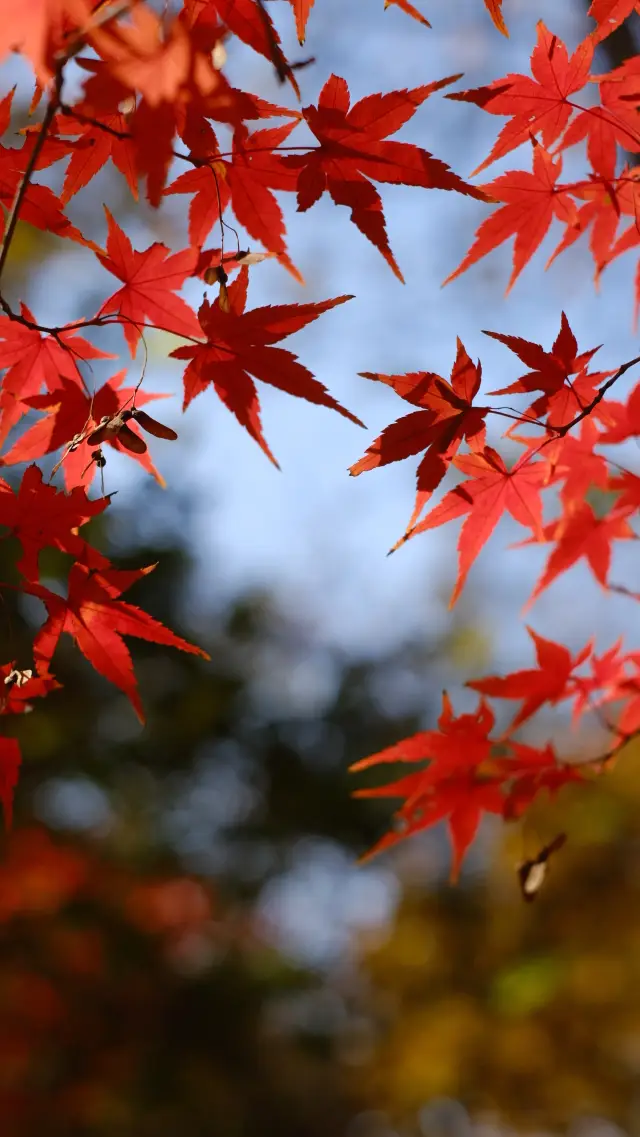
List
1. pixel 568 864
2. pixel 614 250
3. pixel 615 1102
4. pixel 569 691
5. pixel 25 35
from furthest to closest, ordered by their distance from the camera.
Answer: pixel 568 864 < pixel 615 1102 < pixel 569 691 < pixel 614 250 < pixel 25 35

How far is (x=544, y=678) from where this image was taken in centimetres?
126

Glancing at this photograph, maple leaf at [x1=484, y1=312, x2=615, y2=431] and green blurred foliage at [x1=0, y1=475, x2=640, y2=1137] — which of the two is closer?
maple leaf at [x1=484, y1=312, x2=615, y2=431]

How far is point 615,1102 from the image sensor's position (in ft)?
13.1

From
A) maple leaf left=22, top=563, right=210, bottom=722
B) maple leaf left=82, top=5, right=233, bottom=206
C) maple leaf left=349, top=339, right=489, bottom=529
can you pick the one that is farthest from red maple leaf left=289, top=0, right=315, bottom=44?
maple leaf left=22, top=563, right=210, bottom=722

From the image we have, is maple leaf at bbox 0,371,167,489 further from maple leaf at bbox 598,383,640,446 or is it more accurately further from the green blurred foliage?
the green blurred foliage

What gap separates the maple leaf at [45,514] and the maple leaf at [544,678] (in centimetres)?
63

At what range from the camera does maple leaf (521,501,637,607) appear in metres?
1.25

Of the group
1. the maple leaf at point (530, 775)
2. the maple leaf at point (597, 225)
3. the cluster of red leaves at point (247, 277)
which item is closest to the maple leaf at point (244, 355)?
the cluster of red leaves at point (247, 277)

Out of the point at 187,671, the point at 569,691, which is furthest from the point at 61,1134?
the point at 569,691

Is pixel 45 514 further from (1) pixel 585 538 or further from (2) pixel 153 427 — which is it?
(1) pixel 585 538

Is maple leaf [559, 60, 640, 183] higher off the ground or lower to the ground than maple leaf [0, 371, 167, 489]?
higher

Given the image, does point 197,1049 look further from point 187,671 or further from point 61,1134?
point 187,671

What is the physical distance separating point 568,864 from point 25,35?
457cm

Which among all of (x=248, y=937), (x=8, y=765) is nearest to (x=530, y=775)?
(x=8, y=765)
